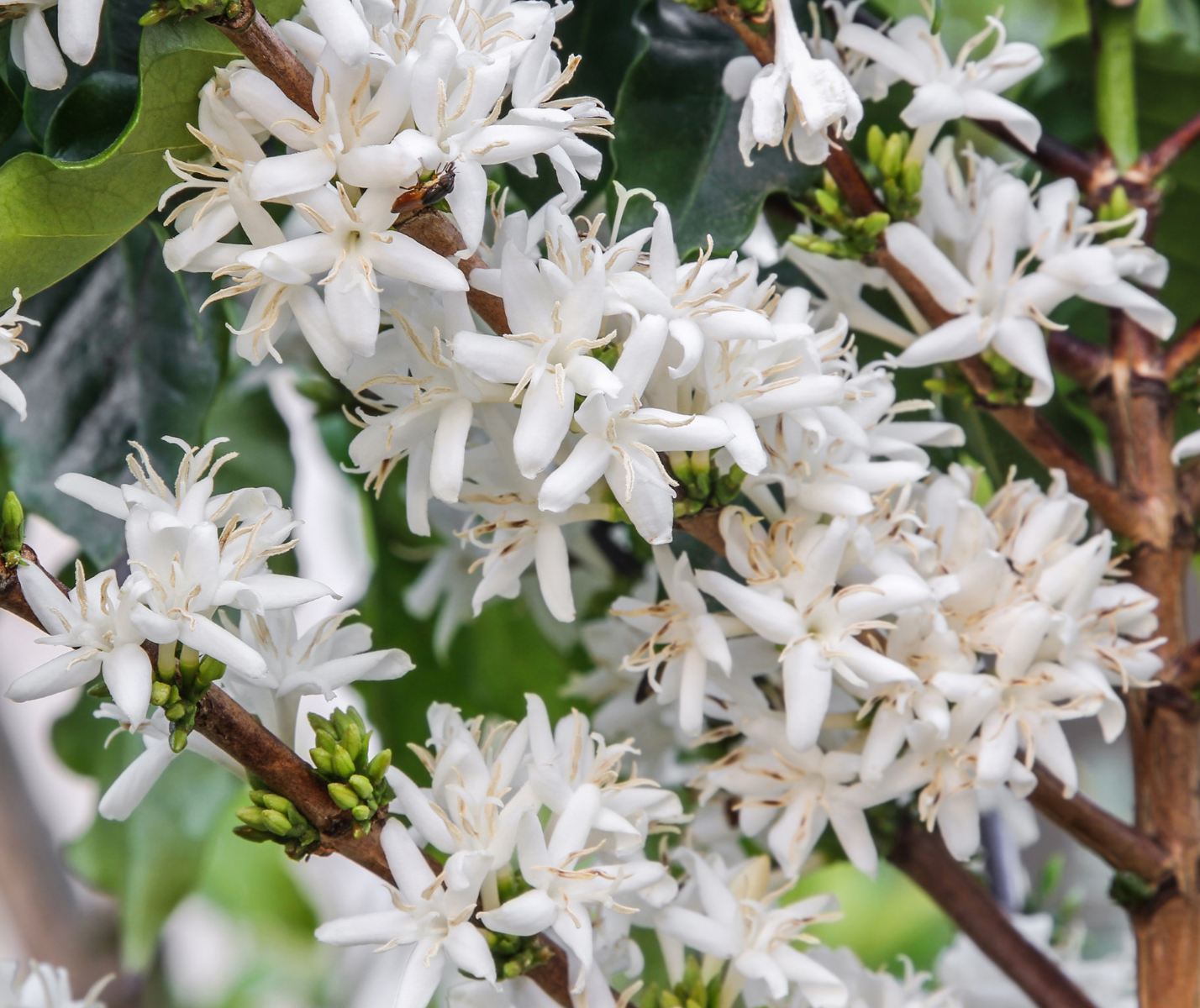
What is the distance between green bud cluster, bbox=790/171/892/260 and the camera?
419mm

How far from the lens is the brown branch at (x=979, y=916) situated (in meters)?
0.50

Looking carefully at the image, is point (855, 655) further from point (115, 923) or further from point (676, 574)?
point (115, 923)

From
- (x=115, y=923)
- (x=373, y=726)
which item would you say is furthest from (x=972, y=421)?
(x=115, y=923)

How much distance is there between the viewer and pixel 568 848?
1.19ft

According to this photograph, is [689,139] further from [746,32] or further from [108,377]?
[108,377]

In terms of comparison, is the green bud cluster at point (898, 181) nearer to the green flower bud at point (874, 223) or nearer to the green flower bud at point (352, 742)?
the green flower bud at point (874, 223)

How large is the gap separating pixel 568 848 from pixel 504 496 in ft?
0.37

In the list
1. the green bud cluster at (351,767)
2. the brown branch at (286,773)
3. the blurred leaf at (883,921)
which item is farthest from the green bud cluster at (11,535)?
the blurred leaf at (883,921)

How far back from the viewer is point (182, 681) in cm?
33

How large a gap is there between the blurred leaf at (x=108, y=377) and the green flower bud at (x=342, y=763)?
0.16m

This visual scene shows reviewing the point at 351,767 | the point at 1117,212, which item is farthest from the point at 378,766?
the point at 1117,212

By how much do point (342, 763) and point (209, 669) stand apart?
0.18ft

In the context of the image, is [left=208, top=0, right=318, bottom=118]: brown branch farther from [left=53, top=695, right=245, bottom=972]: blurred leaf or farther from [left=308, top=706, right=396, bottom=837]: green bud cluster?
[left=53, top=695, right=245, bottom=972]: blurred leaf

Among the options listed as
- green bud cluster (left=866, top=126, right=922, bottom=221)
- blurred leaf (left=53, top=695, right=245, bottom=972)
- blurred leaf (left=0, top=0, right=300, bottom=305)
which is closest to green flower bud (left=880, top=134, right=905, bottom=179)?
green bud cluster (left=866, top=126, right=922, bottom=221)
